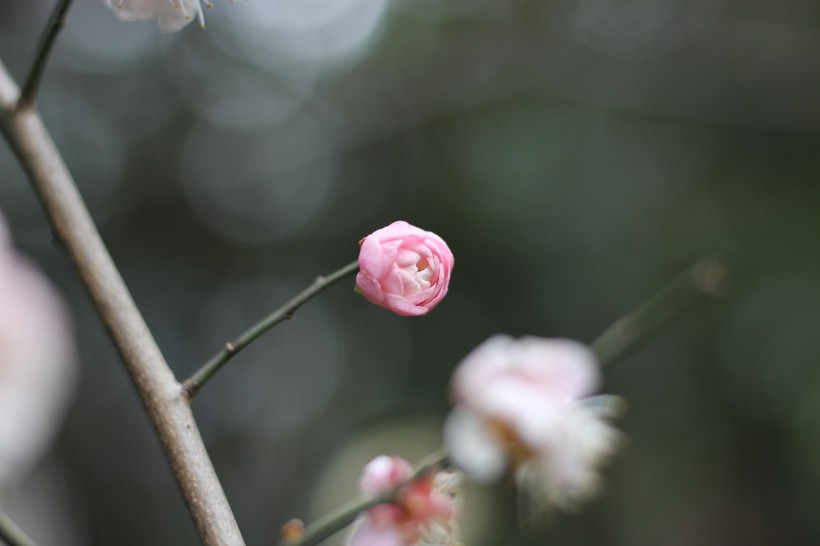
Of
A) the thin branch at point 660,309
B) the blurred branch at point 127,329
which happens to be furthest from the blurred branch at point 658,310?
the blurred branch at point 127,329

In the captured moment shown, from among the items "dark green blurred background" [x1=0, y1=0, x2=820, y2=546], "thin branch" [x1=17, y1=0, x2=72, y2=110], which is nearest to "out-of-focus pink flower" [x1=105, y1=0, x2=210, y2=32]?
"thin branch" [x1=17, y1=0, x2=72, y2=110]

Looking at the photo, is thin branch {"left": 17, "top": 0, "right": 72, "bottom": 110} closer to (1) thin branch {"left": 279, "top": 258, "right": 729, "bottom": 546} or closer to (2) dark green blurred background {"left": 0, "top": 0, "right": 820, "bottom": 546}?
(1) thin branch {"left": 279, "top": 258, "right": 729, "bottom": 546}

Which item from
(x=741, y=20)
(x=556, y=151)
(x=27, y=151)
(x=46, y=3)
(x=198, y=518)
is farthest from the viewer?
(x=46, y=3)

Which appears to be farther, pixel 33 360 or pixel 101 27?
pixel 101 27

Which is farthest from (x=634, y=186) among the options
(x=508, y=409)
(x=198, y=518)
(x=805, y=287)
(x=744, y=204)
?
(x=198, y=518)

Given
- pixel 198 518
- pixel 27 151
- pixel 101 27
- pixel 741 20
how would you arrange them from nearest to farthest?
pixel 198 518
pixel 27 151
pixel 741 20
pixel 101 27

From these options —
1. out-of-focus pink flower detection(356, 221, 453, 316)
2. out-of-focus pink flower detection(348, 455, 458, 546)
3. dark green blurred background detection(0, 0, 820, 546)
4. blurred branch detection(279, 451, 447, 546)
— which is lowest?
dark green blurred background detection(0, 0, 820, 546)

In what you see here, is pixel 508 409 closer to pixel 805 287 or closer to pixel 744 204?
pixel 805 287
